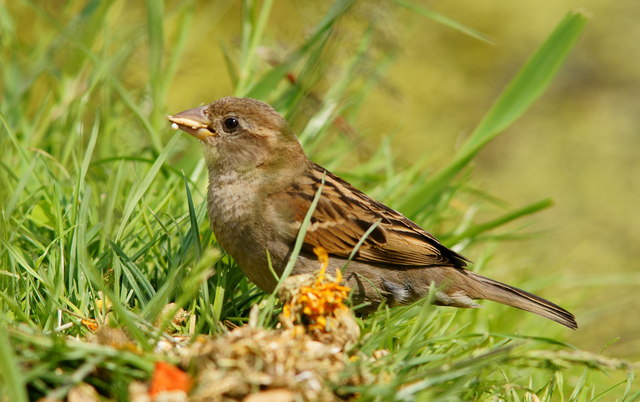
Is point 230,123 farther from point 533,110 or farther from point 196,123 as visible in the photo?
point 533,110

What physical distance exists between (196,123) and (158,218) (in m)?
0.46

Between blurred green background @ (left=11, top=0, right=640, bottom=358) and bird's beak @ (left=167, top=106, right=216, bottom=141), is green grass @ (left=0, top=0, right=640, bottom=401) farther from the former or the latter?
blurred green background @ (left=11, top=0, right=640, bottom=358)

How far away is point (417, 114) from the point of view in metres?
5.34

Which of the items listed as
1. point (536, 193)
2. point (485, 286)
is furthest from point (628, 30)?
point (485, 286)

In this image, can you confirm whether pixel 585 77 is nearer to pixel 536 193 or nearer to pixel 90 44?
pixel 536 193

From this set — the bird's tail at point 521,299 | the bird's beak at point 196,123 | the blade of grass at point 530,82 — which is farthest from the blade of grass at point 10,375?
the blade of grass at point 530,82

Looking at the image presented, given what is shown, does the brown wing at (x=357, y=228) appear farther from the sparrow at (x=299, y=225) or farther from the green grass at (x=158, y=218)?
the green grass at (x=158, y=218)

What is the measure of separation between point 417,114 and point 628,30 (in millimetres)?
1663

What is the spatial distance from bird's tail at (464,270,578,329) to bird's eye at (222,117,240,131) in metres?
1.00

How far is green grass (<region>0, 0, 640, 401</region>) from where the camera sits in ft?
6.46

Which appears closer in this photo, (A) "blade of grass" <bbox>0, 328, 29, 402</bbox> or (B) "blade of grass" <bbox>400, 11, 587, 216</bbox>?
(A) "blade of grass" <bbox>0, 328, 29, 402</bbox>

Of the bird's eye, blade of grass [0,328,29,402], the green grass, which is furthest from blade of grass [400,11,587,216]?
blade of grass [0,328,29,402]

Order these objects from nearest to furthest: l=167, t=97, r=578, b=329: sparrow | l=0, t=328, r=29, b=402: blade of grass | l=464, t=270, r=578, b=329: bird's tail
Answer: l=0, t=328, r=29, b=402: blade of grass
l=167, t=97, r=578, b=329: sparrow
l=464, t=270, r=578, b=329: bird's tail

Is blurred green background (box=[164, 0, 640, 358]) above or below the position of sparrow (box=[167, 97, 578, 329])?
above
